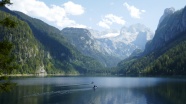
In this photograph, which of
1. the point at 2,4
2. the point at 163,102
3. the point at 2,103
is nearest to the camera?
the point at 2,4

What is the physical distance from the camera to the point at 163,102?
8800cm

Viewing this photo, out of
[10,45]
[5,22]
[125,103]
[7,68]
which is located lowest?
[125,103]

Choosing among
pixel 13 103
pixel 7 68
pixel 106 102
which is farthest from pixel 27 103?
pixel 7 68

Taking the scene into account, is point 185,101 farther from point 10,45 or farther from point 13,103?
point 10,45

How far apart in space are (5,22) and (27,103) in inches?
2497

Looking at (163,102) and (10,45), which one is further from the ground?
(10,45)

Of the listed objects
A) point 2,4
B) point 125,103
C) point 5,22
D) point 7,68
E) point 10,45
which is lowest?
point 125,103

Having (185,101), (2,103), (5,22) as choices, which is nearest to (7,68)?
(5,22)

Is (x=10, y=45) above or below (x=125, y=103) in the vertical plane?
above

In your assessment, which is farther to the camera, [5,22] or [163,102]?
[163,102]

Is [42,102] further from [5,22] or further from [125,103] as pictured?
[5,22]

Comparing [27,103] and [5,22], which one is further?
[27,103]

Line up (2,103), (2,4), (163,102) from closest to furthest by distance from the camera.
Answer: (2,4) → (2,103) → (163,102)

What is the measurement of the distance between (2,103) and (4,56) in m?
59.7
